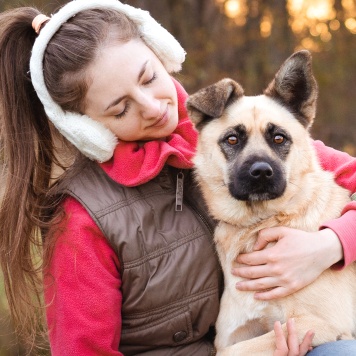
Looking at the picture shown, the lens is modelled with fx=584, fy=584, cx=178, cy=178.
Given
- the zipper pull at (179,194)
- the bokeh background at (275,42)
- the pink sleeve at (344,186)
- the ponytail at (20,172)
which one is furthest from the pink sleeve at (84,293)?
the bokeh background at (275,42)

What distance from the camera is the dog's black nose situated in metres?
2.54

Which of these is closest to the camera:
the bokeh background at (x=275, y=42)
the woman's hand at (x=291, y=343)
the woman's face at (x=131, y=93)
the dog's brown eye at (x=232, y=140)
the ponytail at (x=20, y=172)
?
the woman's hand at (x=291, y=343)

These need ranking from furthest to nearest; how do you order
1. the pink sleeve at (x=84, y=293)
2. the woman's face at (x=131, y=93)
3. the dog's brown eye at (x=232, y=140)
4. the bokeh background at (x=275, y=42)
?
1. the bokeh background at (x=275, y=42)
2. the dog's brown eye at (x=232, y=140)
3. the woman's face at (x=131, y=93)
4. the pink sleeve at (x=84, y=293)

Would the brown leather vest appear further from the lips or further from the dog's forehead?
the dog's forehead

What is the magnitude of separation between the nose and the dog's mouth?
45 cm

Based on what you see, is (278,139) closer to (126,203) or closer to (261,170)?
(261,170)

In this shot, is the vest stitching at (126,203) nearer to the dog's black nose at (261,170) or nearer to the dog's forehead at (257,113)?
the dog's black nose at (261,170)

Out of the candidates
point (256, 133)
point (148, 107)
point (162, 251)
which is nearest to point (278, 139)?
point (256, 133)

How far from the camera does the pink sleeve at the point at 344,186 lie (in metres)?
2.54

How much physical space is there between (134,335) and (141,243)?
0.41 meters

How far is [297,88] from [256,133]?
1.05 ft

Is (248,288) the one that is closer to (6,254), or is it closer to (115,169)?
(115,169)

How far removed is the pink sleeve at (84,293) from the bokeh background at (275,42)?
723 centimetres

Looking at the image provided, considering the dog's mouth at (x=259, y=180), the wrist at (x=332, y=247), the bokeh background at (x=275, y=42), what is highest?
the dog's mouth at (x=259, y=180)
